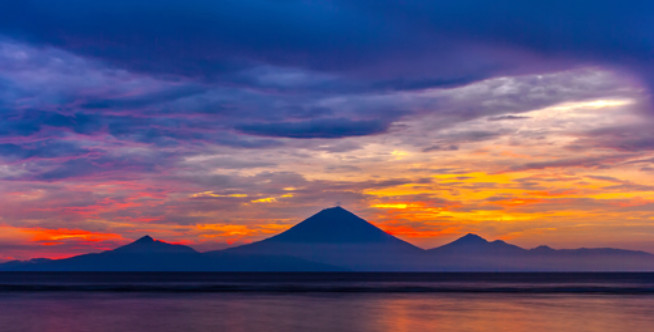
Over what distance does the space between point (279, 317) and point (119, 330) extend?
1213 cm

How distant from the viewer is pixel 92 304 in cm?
5878

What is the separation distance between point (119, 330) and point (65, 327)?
13.9 feet

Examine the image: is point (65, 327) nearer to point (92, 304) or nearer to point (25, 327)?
point (25, 327)

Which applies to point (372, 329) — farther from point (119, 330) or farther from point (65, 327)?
point (65, 327)

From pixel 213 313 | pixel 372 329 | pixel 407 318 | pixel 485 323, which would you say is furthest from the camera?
pixel 213 313

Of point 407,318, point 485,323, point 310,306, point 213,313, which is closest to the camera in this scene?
point 485,323

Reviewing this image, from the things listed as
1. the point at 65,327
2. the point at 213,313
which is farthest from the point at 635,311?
the point at 65,327

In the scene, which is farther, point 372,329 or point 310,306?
point 310,306

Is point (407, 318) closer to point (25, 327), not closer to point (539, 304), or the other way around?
point (539, 304)

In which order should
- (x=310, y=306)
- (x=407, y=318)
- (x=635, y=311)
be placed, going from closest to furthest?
(x=407, y=318)
(x=635, y=311)
(x=310, y=306)

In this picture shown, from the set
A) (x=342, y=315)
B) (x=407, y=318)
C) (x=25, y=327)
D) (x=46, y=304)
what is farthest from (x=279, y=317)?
(x=46, y=304)

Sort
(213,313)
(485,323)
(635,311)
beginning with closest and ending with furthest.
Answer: (485,323), (213,313), (635,311)

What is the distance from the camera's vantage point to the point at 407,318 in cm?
4494

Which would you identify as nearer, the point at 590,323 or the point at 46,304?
the point at 590,323
